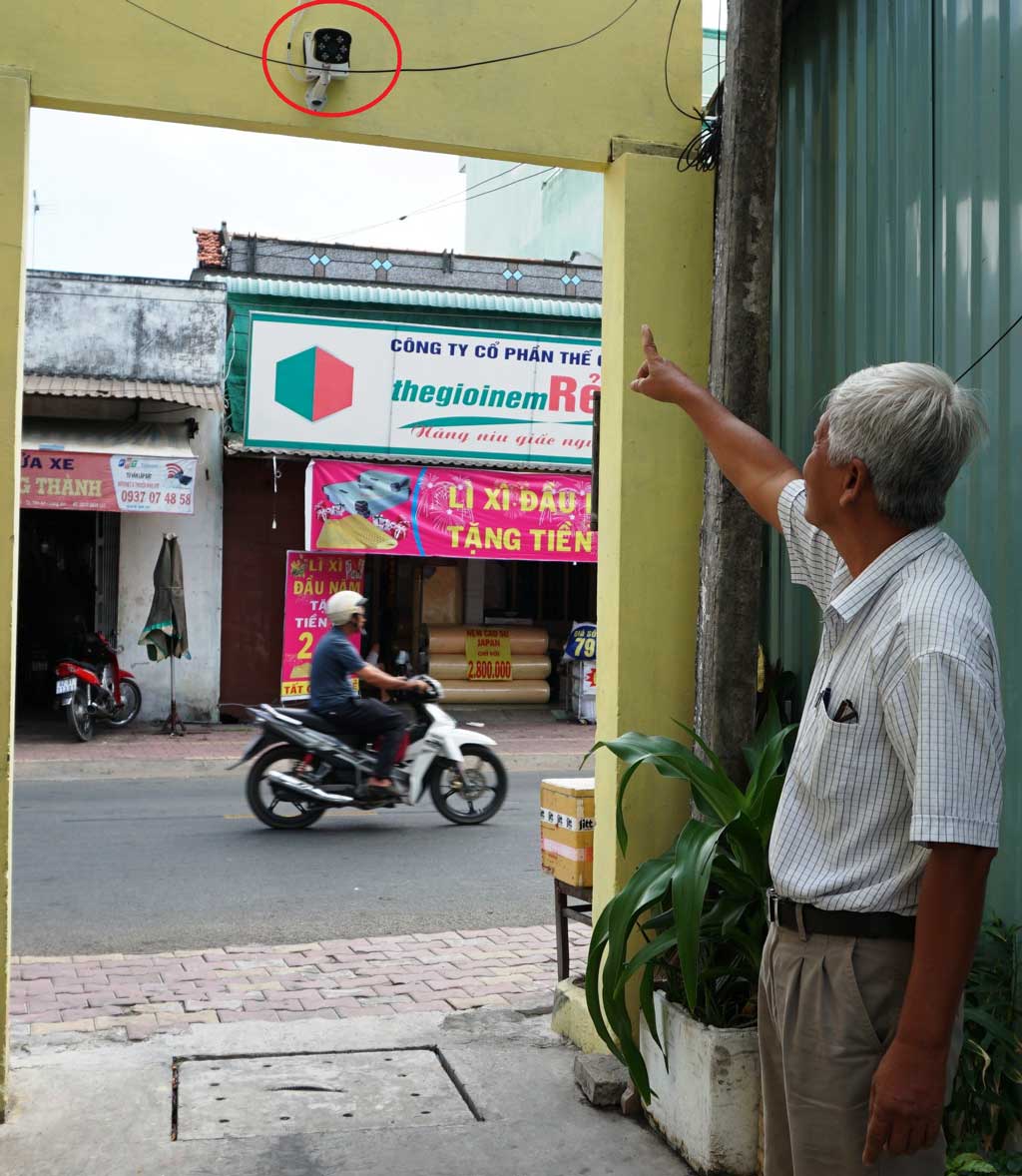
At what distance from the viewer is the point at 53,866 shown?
26.8 ft

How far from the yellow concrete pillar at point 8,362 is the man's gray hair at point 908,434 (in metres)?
2.74

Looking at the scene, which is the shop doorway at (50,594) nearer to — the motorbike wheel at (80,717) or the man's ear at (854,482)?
the motorbike wheel at (80,717)

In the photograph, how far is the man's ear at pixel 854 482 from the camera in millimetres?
2162

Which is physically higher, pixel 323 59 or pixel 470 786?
pixel 323 59

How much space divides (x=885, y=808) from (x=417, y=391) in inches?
579

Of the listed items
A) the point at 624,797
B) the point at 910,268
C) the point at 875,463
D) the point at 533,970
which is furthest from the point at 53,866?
the point at 875,463

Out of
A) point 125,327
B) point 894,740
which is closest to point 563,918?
point 894,740

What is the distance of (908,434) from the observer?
210 centimetres

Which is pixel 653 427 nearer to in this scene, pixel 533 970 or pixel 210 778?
pixel 533 970

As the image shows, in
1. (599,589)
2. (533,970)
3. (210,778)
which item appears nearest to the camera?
(599,589)

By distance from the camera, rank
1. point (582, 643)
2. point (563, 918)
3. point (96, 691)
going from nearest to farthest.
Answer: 1. point (563, 918)
2. point (96, 691)
3. point (582, 643)

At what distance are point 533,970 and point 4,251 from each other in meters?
3.94

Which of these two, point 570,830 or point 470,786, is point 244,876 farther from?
point 570,830

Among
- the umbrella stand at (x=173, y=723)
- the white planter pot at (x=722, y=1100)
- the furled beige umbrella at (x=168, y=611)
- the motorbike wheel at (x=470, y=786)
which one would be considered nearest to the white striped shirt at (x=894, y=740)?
the white planter pot at (x=722, y=1100)
